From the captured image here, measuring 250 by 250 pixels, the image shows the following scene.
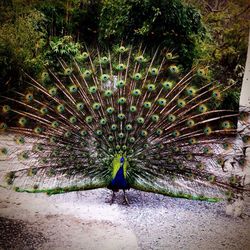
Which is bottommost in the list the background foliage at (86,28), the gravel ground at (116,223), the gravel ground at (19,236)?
the gravel ground at (19,236)

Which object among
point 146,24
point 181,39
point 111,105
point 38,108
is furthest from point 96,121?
point 181,39

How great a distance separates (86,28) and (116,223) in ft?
6.63

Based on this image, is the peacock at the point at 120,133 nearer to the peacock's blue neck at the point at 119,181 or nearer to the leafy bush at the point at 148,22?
the peacock's blue neck at the point at 119,181

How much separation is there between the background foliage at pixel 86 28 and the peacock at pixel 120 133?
470 mm

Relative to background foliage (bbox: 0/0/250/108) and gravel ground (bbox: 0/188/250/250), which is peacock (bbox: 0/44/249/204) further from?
background foliage (bbox: 0/0/250/108)

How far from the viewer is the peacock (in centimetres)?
244

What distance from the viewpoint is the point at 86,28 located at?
138 inches

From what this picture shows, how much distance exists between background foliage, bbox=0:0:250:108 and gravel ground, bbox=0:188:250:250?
105cm

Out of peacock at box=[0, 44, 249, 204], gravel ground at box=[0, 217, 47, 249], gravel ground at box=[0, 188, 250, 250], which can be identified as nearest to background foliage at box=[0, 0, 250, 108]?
peacock at box=[0, 44, 249, 204]

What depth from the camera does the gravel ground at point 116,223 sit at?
2.05 metres

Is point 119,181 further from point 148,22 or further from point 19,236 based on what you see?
point 148,22

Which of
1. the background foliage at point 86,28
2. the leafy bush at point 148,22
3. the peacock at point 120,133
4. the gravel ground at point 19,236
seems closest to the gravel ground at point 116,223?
the gravel ground at point 19,236

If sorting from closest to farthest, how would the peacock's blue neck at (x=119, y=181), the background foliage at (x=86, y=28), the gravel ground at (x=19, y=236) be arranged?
the gravel ground at (x=19, y=236) < the peacock's blue neck at (x=119, y=181) < the background foliage at (x=86, y=28)

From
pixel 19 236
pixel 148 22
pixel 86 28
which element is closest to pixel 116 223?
pixel 19 236
